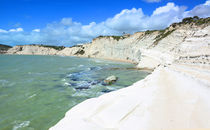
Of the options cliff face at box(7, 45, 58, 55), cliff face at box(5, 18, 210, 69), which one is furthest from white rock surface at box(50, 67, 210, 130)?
cliff face at box(7, 45, 58, 55)

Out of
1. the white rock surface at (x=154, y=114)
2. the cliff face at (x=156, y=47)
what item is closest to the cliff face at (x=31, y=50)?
the cliff face at (x=156, y=47)

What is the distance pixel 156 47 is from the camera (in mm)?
38219

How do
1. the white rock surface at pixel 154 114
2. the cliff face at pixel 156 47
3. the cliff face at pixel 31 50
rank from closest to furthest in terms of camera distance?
the white rock surface at pixel 154 114 < the cliff face at pixel 156 47 < the cliff face at pixel 31 50

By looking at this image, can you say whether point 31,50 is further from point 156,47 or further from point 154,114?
point 154,114

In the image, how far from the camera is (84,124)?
18.4 ft

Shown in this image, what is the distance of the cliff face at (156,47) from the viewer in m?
19.7

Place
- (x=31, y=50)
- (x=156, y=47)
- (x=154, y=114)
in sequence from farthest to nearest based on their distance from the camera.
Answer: (x=31, y=50)
(x=156, y=47)
(x=154, y=114)

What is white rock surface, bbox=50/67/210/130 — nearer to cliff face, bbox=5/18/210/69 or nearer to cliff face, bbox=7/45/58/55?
cliff face, bbox=5/18/210/69

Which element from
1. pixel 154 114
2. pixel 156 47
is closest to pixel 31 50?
pixel 156 47

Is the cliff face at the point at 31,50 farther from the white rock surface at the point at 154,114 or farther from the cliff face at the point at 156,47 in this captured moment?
the white rock surface at the point at 154,114

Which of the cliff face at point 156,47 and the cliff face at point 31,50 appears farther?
the cliff face at point 31,50

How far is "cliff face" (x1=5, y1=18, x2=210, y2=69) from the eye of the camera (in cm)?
1966

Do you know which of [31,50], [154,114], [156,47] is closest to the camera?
[154,114]

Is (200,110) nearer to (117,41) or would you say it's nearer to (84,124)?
(84,124)
